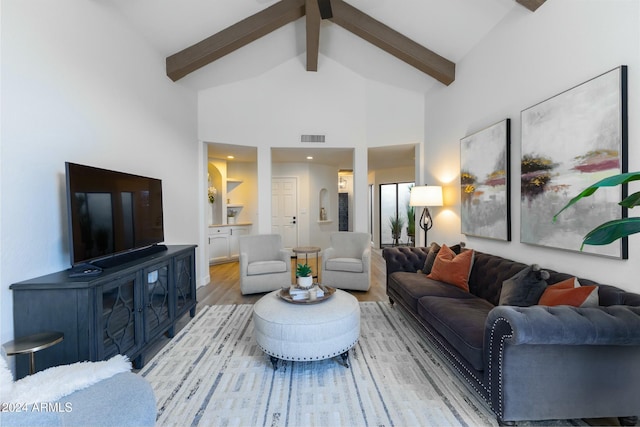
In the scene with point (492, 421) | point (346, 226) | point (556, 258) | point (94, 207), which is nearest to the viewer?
point (492, 421)

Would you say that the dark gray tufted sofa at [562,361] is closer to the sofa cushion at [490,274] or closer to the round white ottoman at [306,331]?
the sofa cushion at [490,274]

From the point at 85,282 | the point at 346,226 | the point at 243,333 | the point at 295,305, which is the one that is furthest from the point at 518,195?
the point at 346,226

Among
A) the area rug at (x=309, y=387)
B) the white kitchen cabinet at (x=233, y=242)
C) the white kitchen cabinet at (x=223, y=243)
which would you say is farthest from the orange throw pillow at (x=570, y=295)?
the white kitchen cabinet at (x=233, y=242)

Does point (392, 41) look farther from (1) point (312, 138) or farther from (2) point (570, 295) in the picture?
(2) point (570, 295)

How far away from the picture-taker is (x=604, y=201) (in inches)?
73.4

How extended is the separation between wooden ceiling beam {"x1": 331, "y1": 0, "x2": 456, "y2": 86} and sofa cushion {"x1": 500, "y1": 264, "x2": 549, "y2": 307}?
3034 mm

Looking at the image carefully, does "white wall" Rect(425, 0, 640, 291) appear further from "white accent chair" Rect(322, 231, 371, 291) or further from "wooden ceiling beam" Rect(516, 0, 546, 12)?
"white accent chair" Rect(322, 231, 371, 291)

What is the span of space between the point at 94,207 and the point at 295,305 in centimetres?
174

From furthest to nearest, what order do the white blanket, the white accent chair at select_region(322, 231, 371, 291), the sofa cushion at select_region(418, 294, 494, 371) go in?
the white accent chair at select_region(322, 231, 371, 291), the sofa cushion at select_region(418, 294, 494, 371), the white blanket

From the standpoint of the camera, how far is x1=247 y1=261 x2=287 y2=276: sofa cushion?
399 centimetres

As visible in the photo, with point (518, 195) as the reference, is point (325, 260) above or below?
below

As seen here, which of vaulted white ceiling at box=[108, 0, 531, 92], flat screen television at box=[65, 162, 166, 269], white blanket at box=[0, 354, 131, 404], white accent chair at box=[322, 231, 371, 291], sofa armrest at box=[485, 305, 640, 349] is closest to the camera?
white blanket at box=[0, 354, 131, 404]

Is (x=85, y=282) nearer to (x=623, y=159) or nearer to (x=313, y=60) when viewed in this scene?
(x=623, y=159)

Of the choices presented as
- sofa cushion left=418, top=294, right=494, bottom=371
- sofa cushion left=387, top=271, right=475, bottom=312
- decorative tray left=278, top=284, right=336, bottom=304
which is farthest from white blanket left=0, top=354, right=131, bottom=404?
sofa cushion left=387, top=271, right=475, bottom=312
